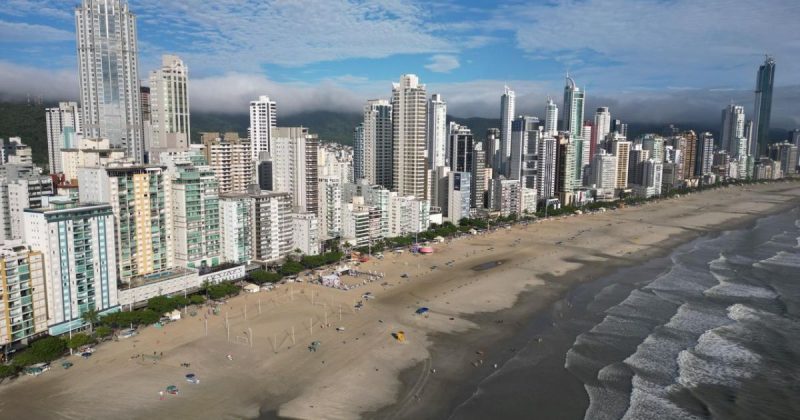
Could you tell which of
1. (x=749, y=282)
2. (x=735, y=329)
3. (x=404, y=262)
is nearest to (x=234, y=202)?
(x=404, y=262)

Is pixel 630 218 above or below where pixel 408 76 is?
below

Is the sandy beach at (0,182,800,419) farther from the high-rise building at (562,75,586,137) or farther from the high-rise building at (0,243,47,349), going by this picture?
the high-rise building at (562,75,586,137)

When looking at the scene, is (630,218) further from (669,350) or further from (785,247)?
(669,350)

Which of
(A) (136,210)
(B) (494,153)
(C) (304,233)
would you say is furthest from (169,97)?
(B) (494,153)

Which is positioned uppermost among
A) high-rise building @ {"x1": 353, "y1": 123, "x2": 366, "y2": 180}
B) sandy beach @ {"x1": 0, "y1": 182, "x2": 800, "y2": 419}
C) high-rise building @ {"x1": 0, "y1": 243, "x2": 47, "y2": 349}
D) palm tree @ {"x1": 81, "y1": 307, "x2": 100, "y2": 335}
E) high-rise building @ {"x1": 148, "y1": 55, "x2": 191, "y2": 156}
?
high-rise building @ {"x1": 148, "y1": 55, "x2": 191, "y2": 156}

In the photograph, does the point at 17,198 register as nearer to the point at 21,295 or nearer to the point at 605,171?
the point at 21,295

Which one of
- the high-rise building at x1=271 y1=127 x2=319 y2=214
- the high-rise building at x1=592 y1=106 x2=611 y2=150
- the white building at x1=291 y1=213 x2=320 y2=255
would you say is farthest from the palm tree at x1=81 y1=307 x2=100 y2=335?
the high-rise building at x1=592 y1=106 x2=611 y2=150

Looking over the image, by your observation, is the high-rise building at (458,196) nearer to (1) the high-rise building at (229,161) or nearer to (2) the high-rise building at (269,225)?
(1) the high-rise building at (229,161)
